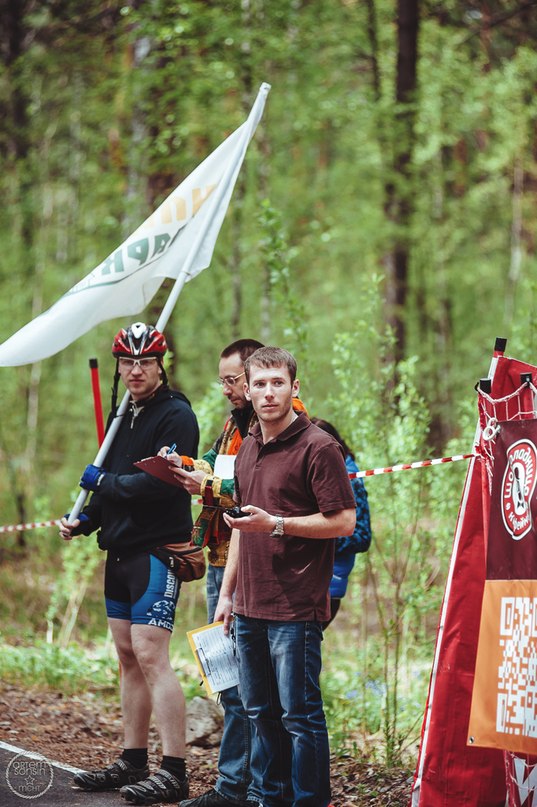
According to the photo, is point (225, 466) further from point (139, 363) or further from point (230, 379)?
point (139, 363)

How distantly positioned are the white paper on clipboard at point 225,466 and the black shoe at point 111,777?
163 centimetres

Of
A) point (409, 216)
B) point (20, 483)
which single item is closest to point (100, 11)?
point (409, 216)

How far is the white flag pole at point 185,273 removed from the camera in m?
5.46

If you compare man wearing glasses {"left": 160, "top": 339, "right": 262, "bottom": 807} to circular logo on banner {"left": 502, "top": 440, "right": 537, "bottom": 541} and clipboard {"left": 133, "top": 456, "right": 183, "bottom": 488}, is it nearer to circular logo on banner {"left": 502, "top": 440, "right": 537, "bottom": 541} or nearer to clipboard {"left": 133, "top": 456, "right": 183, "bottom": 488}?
clipboard {"left": 133, "top": 456, "right": 183, "bottom": 488}

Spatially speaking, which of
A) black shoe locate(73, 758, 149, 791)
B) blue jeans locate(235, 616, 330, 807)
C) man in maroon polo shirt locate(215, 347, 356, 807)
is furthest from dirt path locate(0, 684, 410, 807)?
man in maroon polo shirt locate(215, 347, 356, 807)

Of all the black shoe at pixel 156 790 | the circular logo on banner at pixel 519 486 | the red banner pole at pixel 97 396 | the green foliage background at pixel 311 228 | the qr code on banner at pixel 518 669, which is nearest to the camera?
the qr code on banner at pixel 518 669

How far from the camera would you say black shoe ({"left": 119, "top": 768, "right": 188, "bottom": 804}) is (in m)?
4.95

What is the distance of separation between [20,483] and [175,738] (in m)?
8.93

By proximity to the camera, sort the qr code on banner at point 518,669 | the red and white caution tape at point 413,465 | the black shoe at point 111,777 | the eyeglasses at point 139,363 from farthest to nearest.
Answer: the eyeglasses at point 139,363 → the black shoe at point 111,777 → the red and white caution tape at point 413,465 → the qr code on banner at point 518,669

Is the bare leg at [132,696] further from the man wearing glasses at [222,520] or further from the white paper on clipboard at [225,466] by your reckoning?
the white paper on clipboard at [225,466]

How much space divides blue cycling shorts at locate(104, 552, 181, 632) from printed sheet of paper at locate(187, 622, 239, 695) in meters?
0.26

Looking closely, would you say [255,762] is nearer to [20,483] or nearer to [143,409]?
[143,409]

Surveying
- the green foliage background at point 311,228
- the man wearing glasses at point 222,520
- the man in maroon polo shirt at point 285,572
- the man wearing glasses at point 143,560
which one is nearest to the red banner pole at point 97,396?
the man wearing glasses at point 143,560

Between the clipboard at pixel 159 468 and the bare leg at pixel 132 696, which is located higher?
the clipboard at pixel 159 468
